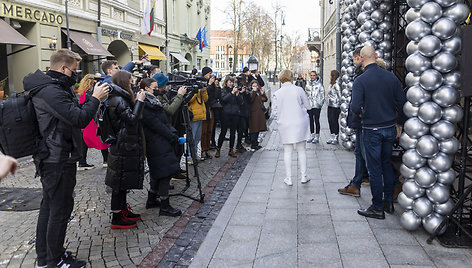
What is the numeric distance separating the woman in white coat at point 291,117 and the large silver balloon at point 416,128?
2426 millimetres

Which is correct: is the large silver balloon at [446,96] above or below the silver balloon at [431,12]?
below

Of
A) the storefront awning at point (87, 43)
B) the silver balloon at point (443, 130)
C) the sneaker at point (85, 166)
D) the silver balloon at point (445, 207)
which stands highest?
the storefront awning at point (87, 43)

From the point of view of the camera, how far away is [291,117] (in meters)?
6.78

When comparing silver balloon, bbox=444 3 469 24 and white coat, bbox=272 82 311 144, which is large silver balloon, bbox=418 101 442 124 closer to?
silver balloon, bbox=444 3 469 24

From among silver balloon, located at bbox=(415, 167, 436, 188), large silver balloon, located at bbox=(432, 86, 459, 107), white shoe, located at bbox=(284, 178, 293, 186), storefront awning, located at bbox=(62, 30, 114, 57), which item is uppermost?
storefront awning, located at bbox=(62, 30, 114, 57)

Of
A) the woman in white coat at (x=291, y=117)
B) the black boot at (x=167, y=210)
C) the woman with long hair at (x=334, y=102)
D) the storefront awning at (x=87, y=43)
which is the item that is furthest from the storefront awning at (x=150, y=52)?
the black boot at (x=167, y=210)

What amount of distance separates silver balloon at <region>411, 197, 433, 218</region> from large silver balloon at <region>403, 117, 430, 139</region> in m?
0.69

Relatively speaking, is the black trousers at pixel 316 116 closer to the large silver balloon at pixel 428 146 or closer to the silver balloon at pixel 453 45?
the large silver balloon at pixel 428 146

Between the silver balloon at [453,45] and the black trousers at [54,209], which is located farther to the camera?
the silver balloon at [453,45]

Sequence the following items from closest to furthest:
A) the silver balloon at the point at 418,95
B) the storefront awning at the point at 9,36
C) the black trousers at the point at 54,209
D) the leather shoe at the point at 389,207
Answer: the black trousers at the point at 54,209 < the silver balloon at the point at 418,95 < the leather shoe at the point at 389,207 < the storefront awning at the point at 9,36

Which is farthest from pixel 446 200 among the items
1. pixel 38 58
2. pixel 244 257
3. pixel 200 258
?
pixel 38 58

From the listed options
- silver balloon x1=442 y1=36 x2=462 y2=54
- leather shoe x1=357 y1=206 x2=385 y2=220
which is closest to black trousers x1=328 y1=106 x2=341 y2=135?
leather shoe x1=357 y1=206 x2=385 y2=220

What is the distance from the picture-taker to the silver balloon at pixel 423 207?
4375 mm

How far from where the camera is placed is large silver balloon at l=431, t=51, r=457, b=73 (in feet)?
13.7
